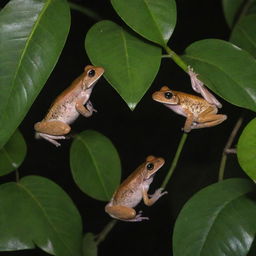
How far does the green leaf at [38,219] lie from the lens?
162cm

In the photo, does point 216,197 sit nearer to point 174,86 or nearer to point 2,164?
point 2,164

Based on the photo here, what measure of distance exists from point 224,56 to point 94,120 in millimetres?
2458

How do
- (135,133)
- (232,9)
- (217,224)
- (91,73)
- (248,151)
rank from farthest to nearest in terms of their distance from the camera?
(135,133)
(232,9)
(91,73)
(217,224)
(248,151)

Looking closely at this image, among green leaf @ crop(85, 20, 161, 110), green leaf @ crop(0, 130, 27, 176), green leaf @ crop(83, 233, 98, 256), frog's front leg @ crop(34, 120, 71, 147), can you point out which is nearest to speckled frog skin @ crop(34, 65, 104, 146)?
frog's front leg @ crop(34, 120, 71, 147)

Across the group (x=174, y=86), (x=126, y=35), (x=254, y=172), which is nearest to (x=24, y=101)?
(x=126, y=35)

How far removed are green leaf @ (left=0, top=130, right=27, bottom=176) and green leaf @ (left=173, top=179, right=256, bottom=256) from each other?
2.35ft

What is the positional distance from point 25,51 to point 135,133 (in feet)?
8.89

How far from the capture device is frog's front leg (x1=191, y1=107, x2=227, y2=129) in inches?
67.1

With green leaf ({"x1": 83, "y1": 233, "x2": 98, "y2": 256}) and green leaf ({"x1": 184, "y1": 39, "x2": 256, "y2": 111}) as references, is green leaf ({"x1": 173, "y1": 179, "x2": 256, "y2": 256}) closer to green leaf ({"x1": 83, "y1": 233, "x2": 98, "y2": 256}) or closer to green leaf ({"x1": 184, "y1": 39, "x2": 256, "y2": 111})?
green leaf ({"x1": 184, "y1": 39, "x2": 256, "y2": 111})

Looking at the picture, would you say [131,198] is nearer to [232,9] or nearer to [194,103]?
[194,103]

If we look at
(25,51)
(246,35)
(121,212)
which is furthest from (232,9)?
(25,51)

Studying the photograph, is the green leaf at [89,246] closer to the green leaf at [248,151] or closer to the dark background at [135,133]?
the green leaf at [248,151]

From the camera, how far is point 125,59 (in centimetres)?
131

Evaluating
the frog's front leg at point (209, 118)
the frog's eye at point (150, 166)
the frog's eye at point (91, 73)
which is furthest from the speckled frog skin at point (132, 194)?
the frog's eye at point (91, 73)
